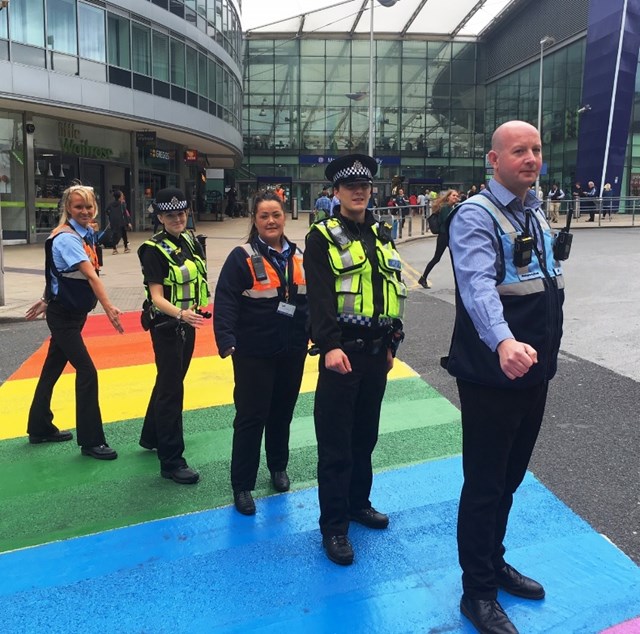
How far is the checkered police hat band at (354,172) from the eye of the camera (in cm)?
312

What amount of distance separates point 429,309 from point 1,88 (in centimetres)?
1547

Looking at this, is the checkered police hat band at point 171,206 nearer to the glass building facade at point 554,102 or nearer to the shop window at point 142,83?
the shop window at point 142,83

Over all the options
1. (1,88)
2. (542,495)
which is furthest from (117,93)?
(542,495)

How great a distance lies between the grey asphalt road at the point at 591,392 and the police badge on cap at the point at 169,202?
2925 millimetres

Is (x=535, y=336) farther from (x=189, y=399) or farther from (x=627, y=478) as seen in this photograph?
(x=189, y=399)

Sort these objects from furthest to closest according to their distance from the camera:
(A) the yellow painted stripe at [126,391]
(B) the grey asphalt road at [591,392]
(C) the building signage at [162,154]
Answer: (C) the building signage at [162,154] < (A) the yellow painted stripe at [126,391] < (B) the grey asphalt road at [591,392]

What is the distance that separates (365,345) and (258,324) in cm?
74

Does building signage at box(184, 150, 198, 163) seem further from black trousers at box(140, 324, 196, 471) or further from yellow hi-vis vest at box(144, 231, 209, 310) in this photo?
black trousers at box(140, 324, 196, 471)

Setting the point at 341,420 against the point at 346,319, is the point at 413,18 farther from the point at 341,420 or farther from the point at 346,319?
the point at 341,420

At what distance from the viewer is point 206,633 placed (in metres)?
2.75

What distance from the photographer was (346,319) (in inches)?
123

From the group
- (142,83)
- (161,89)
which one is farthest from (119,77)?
(161,89)

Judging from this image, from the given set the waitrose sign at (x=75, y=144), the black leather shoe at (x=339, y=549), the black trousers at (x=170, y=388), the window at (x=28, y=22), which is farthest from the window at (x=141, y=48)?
the black leather shoe at (x=339, y=549)

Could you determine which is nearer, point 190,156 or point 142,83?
point 142,83
